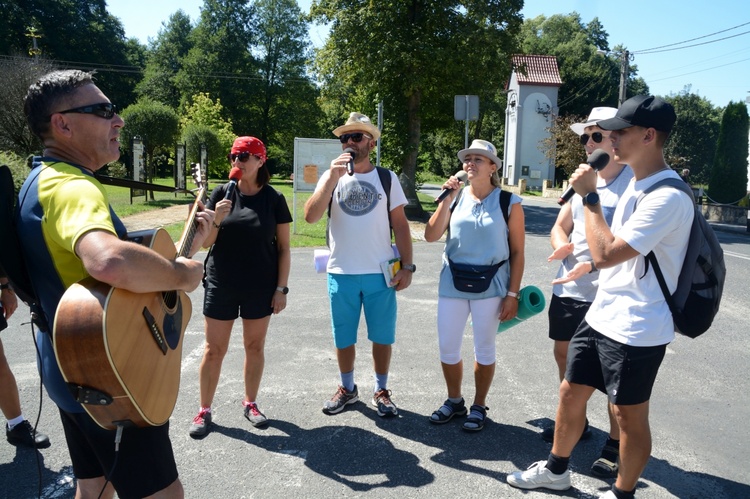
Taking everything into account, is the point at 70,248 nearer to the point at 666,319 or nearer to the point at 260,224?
the point at 260,224

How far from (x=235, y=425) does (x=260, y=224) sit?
1387mm

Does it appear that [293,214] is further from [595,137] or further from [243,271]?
[595,137]

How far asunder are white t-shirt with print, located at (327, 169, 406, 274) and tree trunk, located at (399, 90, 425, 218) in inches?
563

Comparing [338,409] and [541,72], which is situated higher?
[541,72]

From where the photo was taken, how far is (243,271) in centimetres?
374

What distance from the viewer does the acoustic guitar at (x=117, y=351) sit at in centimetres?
168

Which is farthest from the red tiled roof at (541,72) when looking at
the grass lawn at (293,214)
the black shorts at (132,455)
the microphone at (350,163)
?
the black shorts at (132,455)

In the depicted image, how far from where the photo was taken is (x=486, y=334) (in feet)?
12.6

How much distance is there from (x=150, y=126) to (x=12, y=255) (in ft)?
86.3

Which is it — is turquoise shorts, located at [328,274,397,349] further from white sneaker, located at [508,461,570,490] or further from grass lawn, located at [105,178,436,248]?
grass lawn, located at [105,178,436,248]

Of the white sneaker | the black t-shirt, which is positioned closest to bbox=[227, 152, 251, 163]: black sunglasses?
the black t-shirt

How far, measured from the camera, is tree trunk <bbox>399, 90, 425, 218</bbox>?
18.5 meters

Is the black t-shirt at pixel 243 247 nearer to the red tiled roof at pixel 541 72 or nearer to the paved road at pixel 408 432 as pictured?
the paved road at pixel 408 432

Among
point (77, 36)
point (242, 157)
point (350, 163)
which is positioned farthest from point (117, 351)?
point (77, 36)
